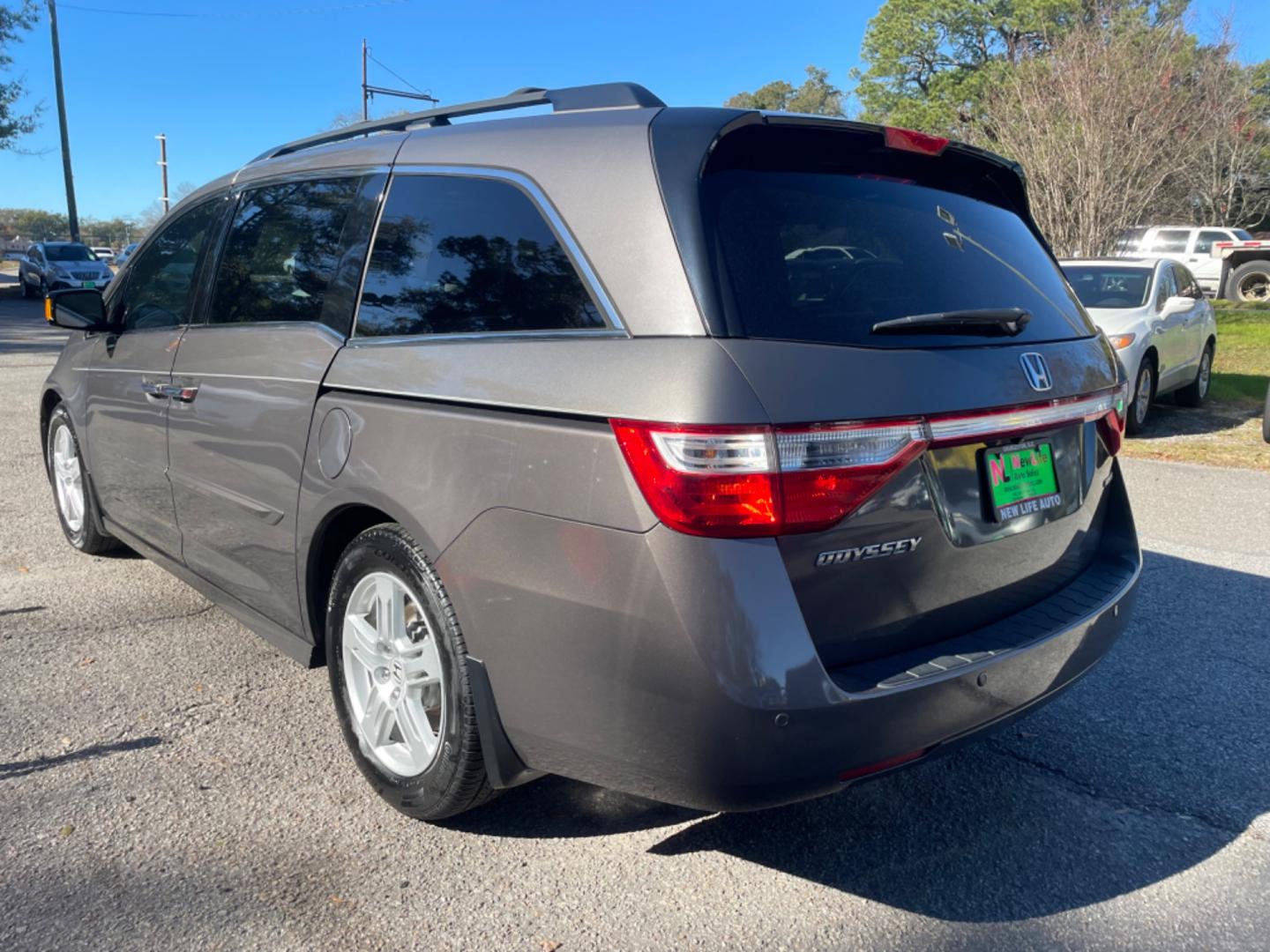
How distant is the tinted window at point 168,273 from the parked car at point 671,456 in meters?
0.84

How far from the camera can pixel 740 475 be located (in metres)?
2.01

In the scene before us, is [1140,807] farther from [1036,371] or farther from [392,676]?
[392,676]

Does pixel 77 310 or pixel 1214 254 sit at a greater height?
pixel 1214 254

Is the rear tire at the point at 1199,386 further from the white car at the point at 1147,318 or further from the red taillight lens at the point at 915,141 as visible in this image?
the red taillight lens at the point at 915,141

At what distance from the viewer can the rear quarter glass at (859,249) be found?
2.22 meters

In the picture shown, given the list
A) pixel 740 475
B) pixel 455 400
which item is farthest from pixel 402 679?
pixel 740 475

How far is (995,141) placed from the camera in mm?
21984

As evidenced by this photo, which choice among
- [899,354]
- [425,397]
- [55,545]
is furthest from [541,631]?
[55,545]

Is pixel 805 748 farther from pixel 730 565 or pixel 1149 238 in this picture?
pixel 1149 238

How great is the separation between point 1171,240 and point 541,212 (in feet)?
90.4

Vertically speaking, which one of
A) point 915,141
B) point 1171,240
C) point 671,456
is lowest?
point 671,456

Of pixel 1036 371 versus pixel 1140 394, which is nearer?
pixel 1036 371

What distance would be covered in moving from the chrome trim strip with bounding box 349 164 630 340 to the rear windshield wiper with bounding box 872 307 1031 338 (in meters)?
0.60

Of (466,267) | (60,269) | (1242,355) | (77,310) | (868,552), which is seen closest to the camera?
(868,552)
